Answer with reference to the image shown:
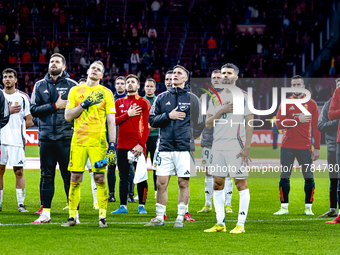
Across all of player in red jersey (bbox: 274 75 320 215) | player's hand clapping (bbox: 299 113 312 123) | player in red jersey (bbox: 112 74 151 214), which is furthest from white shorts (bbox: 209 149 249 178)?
player's hand clapping (bbox: 299 113 312 123)

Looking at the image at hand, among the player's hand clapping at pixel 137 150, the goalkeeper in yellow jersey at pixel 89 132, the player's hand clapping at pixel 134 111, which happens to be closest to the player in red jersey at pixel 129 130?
the player's hand clapping at pixel 134 111

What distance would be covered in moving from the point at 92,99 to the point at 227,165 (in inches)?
81.5

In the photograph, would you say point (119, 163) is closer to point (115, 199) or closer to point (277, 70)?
point (115, 199)

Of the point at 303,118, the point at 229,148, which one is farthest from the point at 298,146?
the point at 229,148

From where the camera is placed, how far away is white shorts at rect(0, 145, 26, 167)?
8.70m

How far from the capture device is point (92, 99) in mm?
6668

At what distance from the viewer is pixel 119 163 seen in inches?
339

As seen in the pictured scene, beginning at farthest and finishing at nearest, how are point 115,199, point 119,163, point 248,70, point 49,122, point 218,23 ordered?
point 218,23, point 248,70, point 115,199, point 119,163, point 49,122

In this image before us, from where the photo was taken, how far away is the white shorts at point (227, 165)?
6480mm

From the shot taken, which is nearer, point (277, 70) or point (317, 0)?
point (277, 70)

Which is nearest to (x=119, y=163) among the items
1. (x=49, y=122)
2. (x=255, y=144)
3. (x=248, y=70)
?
(x=49, y=122)

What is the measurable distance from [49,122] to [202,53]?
→ 21.5 metres

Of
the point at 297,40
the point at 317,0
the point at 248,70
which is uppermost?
the point at 317,0

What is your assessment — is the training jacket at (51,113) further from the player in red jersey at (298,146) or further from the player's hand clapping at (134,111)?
the player in red jersey at (298,146)
